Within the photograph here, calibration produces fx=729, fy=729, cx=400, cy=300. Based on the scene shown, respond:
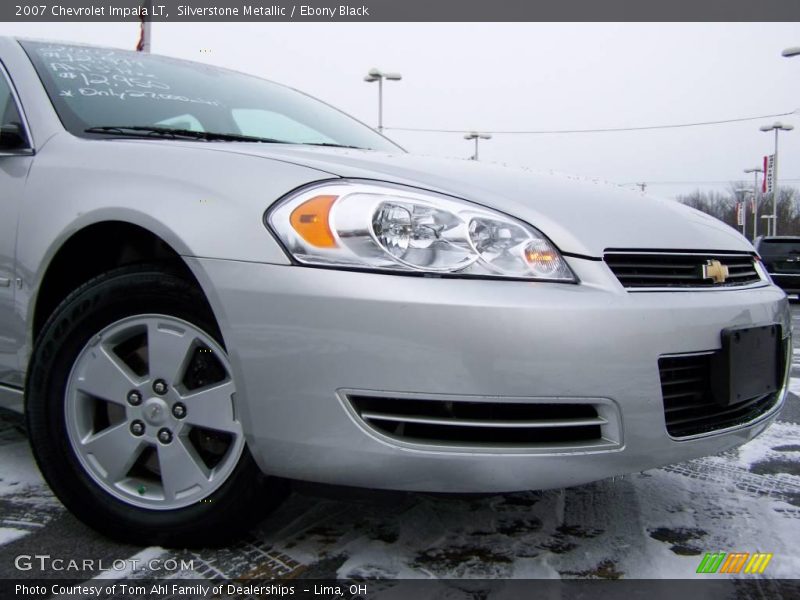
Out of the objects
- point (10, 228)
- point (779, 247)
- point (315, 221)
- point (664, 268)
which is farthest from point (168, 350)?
point (779, 247)

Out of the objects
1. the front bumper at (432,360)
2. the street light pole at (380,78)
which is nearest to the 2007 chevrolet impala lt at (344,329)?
the front bumper at (432,360)

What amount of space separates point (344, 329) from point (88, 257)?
99 centimetres

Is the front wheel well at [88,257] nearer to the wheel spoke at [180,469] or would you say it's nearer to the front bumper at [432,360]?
the front bumper at [432,360]

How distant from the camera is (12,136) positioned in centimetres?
229

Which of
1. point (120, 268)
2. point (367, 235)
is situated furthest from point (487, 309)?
point (120, 268)

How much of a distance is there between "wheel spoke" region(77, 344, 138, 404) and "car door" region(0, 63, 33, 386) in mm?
407

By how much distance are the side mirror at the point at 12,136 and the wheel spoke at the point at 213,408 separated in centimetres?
108

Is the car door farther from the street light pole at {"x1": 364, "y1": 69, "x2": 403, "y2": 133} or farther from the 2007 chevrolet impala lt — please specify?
the street light pole at {"x1": 364, "y1": 69, "x2": 403, "y2": 133}

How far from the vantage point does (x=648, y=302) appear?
174 cm

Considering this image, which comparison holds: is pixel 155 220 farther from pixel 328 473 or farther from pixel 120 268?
pixel 328 473

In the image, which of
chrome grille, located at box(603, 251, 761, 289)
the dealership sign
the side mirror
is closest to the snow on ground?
chrome grille, located at box(603, 251, 761, 289)

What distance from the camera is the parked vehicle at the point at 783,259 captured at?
1421 centimetres

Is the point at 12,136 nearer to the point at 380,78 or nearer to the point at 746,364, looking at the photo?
the point at 746,364

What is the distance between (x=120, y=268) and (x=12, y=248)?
1.64ft
